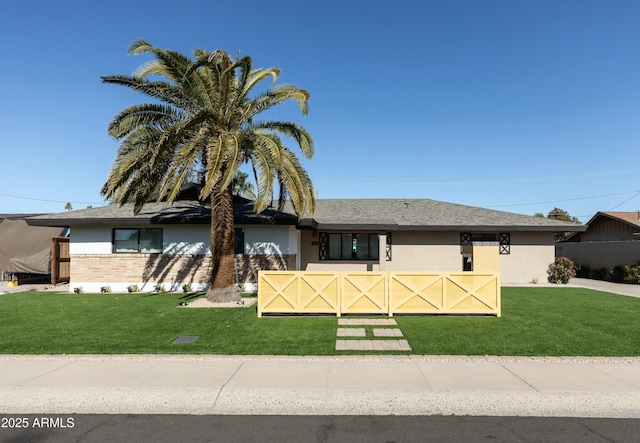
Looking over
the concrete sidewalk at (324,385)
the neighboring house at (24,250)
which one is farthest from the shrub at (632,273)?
the neighboring house at (24,250)

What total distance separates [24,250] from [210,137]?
18.4m

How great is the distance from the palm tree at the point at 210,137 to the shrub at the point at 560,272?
1481cm

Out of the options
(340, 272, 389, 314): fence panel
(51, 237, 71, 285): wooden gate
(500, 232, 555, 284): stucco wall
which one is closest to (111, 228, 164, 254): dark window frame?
(51, 237, 71, 285): wooden gate

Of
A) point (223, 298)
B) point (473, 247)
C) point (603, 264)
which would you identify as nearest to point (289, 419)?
point (223, 298)

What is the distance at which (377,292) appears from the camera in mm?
11305

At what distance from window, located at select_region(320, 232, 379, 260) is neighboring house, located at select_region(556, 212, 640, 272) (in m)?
14.3

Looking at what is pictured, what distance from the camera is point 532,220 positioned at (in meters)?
21.2

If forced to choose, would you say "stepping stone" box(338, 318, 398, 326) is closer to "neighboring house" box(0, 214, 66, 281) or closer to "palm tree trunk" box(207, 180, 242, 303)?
"palm tree trunk" box(207, 180, 242, 303)

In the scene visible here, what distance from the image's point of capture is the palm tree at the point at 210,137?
1230cm

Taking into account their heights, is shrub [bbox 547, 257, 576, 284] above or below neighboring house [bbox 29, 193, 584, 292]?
below

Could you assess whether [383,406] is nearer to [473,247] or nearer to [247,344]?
[247,344]

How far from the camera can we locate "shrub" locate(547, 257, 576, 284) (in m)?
20.4

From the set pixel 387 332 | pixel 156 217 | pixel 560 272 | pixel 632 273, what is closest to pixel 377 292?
pixel 387 332

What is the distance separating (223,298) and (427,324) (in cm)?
722
